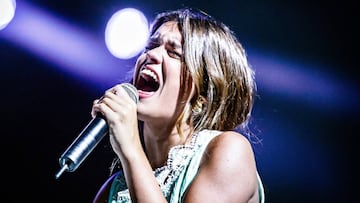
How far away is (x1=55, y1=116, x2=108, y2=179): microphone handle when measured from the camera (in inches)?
38.5

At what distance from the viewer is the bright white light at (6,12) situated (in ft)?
7.23

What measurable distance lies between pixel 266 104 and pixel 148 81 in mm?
1055

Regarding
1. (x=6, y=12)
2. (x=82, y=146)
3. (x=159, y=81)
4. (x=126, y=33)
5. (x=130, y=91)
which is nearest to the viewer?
(x=82, y=146)

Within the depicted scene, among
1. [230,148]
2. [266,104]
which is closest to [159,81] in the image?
[230,148]

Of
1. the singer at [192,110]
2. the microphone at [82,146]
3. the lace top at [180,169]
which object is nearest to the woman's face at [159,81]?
the singer at [192,110]

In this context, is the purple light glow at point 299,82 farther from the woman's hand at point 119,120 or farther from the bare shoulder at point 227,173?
the woman's hand at point 119,120

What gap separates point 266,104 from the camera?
225 cm

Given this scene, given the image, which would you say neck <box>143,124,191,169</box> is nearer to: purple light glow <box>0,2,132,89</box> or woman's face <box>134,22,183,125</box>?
woman's face <box>134,22,183,125</box>

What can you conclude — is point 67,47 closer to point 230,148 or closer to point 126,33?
point 126,33

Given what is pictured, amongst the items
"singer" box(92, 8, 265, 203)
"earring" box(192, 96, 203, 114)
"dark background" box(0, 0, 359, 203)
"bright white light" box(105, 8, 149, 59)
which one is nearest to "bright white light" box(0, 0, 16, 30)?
"dark background" box(0, 0, 359, 203)

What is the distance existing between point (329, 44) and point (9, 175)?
61.3 inches

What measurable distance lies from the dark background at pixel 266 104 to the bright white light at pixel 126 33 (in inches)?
1.7

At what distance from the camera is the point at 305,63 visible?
88.3 inches

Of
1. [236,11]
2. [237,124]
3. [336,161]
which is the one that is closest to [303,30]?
[236,11]
